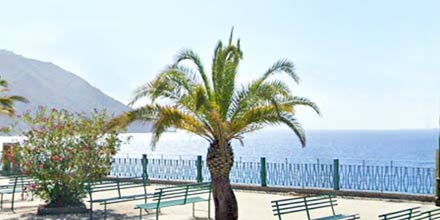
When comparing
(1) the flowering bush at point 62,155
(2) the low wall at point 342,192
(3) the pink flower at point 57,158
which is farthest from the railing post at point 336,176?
(3) the pink flower at point 57,158

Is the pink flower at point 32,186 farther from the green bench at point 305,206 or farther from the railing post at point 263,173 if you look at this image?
the railing post at point 263,173

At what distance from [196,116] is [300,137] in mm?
2366

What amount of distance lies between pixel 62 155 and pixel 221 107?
472 centimetres

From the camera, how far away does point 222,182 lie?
41.3ft

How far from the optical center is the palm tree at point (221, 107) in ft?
41.1

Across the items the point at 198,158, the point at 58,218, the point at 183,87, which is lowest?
the point at 58,218

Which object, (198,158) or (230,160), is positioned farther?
(198,158)

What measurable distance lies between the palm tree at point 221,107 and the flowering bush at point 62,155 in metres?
2.76

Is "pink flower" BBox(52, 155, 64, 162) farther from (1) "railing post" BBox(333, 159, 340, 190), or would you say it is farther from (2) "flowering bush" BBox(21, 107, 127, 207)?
(1) "railing post" BBox(333, 159, 340, 190)

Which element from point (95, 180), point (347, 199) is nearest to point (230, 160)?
point (95, 180)

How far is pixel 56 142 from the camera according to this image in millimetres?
15250

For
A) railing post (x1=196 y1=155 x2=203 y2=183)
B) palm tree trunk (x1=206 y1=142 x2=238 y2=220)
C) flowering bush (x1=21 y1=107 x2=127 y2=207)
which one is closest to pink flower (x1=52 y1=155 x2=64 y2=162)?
flowering bush (x1=21 y1=107 x2=127 y2=207)

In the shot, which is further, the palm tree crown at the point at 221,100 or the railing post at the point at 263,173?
the railing post at the point at 263,173

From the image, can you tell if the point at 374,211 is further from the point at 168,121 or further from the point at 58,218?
the point at 58,218
